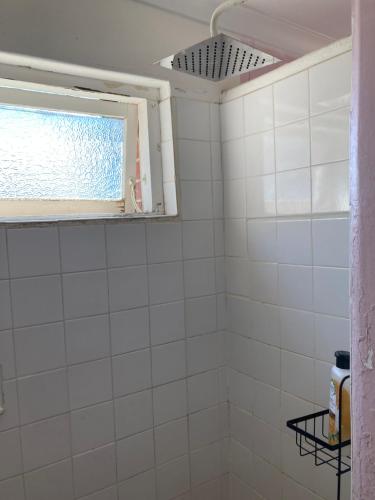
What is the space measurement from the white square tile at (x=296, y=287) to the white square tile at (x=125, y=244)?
47 centimetres

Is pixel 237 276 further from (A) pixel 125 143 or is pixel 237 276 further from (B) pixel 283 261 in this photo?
(A) pixel 125 143

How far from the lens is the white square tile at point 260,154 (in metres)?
1.29

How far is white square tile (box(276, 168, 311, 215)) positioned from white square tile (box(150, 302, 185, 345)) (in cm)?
49

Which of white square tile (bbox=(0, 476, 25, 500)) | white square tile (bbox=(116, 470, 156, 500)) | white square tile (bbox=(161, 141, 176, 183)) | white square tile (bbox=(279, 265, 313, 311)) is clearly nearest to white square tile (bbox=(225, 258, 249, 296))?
white square tile (bbox=(279, 265, 313, 311))

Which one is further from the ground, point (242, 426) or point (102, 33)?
point (102, 33)

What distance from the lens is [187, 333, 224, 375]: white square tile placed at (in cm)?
143


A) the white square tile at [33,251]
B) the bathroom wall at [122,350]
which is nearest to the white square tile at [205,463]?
the bathroom wall at [122,350]

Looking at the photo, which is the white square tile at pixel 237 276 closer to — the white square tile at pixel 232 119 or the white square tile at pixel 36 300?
the white square tile at pixel 232 119

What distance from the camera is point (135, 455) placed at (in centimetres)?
131

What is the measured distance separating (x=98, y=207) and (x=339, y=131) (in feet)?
2.72

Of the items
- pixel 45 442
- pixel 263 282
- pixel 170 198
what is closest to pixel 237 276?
pixel 263 282

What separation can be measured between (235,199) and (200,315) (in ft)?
1.46

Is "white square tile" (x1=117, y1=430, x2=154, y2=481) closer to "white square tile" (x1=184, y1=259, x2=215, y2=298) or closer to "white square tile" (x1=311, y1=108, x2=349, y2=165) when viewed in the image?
"white square tile" (x1=184, y1=259, x2=215, y2=298)

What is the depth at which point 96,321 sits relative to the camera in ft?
4.04
